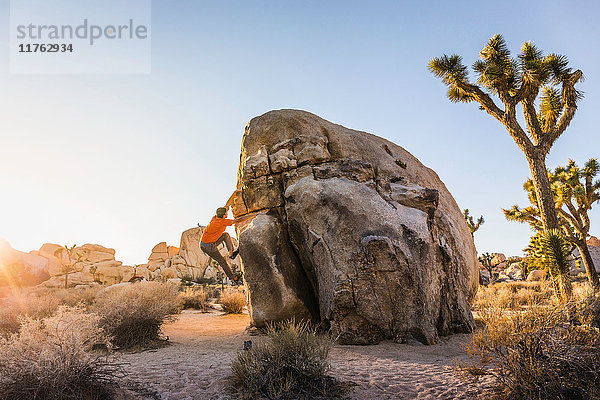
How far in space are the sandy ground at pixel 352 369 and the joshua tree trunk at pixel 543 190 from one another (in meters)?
7.58

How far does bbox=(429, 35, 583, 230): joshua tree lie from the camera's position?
13727 mm

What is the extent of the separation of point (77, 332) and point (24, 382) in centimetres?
71

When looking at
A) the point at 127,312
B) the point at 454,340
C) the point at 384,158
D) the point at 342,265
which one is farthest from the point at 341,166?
the point at 127,312

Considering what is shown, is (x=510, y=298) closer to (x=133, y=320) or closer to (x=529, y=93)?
(x=529, y=93)

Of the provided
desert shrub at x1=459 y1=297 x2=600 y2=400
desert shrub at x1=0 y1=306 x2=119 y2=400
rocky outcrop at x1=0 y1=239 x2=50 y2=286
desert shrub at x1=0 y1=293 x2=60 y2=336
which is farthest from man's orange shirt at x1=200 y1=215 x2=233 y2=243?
rocky outcrop at x1=0 y1=239 x2=50 y2=286

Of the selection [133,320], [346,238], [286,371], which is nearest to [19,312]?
[133,320]

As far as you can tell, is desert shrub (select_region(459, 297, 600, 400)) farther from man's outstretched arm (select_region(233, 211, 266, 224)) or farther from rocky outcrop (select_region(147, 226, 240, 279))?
rocky outcrop (select_region(147, 226, 240, 279))

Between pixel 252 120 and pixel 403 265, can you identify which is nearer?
pixel 403 265

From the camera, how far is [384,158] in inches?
425

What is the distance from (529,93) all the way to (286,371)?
14.6m

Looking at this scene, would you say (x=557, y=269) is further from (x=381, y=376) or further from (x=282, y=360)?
(x=282, y=360)

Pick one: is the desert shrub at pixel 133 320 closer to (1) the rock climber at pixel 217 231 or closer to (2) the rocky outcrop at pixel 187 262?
(1) the rock climber at pixel 217 231

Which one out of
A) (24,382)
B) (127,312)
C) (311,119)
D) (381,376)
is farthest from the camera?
(311,119)

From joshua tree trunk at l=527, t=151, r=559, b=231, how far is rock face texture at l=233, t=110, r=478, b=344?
416 centimetres
